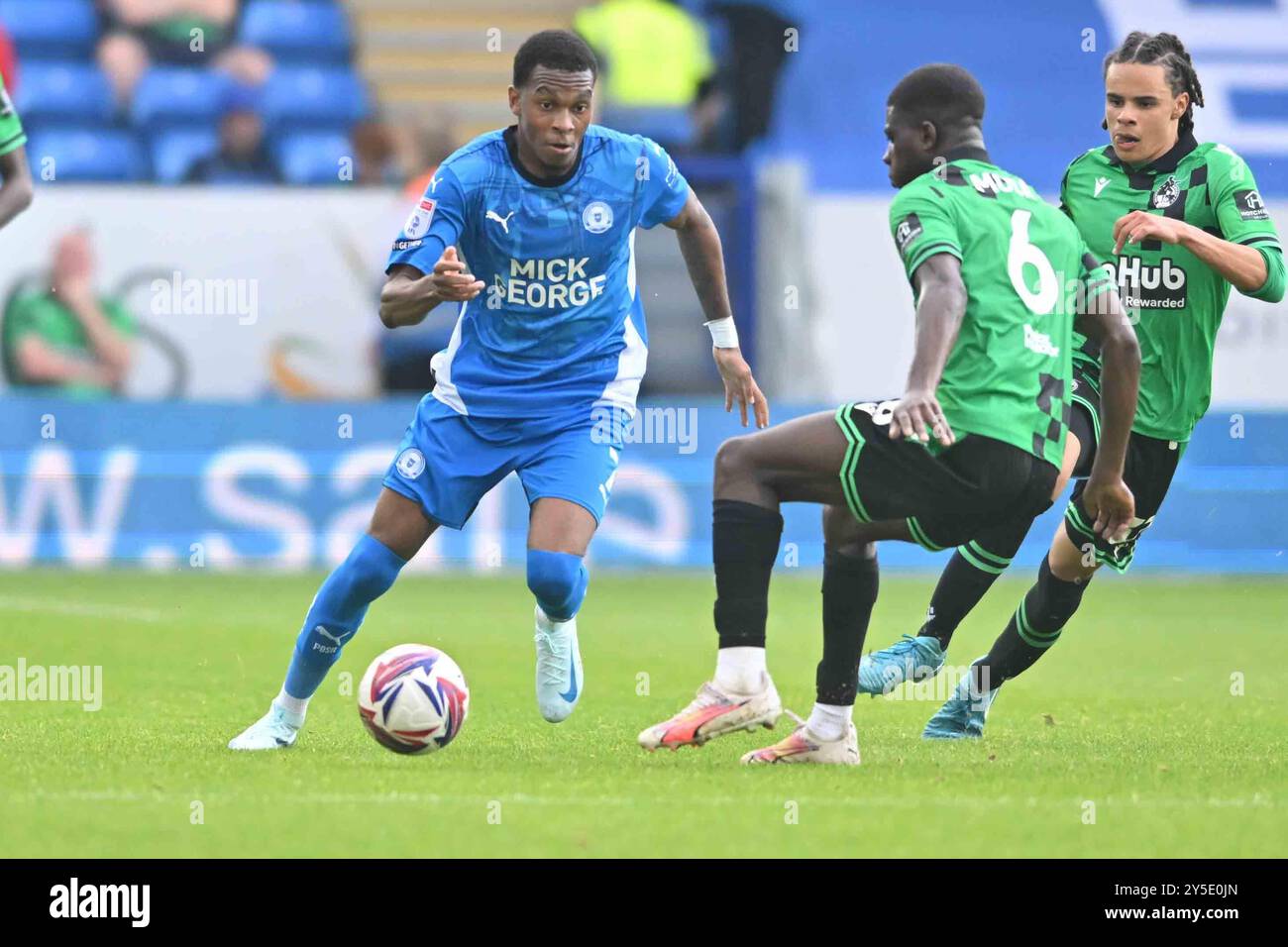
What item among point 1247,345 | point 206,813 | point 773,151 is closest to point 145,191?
point 773,151

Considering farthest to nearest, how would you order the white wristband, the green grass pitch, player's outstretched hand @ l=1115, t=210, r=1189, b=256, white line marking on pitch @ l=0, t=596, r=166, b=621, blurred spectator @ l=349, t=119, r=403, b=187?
blurred spectator @ l=349, t=119, r=403, b=187 < white line marking on pitch @ l=0, t=596, r=166, b=621 < the white wristband < player's outstretched hand @ l=1115, t=210, r=1189, b=256 < the green grass pitch

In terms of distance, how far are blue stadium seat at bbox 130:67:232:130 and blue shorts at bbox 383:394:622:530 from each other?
12.2 meters

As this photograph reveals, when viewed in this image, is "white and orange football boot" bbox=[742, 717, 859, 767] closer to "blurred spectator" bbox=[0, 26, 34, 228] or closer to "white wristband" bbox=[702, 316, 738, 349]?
"white wristband" bbox=[702, 316, 738, 349]

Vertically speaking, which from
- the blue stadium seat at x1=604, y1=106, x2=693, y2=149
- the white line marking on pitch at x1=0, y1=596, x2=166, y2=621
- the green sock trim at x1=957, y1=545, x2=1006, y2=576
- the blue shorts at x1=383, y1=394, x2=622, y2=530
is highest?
the blue stadium seat at x1=604, y1=106, x2=693, y2=149

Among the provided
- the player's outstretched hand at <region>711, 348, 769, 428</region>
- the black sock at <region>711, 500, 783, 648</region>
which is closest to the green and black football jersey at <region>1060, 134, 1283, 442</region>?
the player's outstretched hand at <region>711, 348, 769, 428</region>

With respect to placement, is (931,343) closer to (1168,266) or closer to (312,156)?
(1168,266)

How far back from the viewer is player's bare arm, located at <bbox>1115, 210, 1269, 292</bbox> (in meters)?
6.64

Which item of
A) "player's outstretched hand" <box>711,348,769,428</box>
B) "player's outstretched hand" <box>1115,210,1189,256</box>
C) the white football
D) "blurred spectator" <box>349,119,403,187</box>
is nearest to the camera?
the white football

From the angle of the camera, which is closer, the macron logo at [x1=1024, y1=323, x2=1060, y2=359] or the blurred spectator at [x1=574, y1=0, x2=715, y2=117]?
the macron logo at [x1=1024, y1=323, x2=1060, y2=359]

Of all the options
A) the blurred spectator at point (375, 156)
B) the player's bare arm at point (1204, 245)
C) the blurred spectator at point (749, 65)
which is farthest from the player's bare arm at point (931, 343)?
the blurred spectator at point (749, 65)

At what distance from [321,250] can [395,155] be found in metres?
1.41

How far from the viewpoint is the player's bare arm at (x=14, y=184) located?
772cm

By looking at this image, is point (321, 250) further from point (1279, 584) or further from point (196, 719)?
point (196, 719)

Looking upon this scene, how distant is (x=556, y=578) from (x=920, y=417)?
1581 mm
